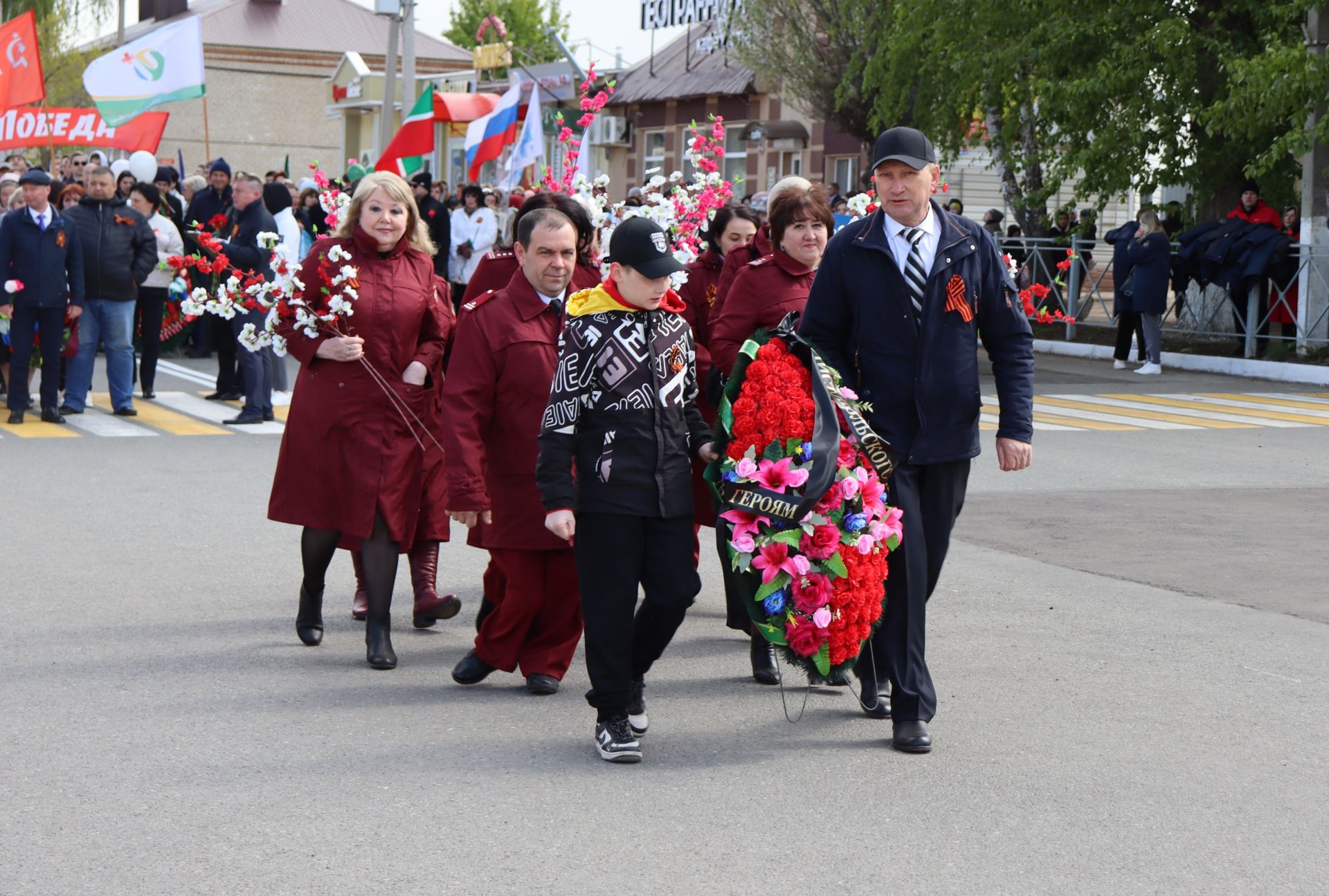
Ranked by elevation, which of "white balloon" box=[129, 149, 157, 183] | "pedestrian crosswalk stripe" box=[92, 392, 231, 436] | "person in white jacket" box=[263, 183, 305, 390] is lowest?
"pedestrian crosswalk stripe" box=[92, 392, 231, 436]

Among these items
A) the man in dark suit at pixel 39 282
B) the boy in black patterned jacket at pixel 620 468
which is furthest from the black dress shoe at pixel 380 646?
the man in dark suit at pixel 39 282

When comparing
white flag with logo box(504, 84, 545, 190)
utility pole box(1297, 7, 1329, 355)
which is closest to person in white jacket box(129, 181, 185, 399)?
white flag with logo box(504, 84, 545, 190)

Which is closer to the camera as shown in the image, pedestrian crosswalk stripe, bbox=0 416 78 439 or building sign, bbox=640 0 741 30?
pedestrian crosswalk stripe, bbox=0 416 78 439

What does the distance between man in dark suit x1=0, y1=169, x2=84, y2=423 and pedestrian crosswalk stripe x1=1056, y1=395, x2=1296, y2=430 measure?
10485mm

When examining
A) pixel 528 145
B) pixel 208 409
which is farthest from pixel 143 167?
pixel 208 409

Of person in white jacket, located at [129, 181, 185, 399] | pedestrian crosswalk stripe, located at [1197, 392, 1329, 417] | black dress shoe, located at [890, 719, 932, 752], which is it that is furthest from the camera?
pedestrian crosswalk stripe, located at [1197, 392, 1329, 417]

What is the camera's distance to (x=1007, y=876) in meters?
4.47

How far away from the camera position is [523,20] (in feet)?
270

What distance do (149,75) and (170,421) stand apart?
8567 mm

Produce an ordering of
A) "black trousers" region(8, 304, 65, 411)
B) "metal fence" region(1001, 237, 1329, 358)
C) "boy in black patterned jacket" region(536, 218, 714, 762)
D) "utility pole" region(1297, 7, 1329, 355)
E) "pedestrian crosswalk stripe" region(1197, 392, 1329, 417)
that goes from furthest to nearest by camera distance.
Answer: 1. "metal fence" region(1001, 237, 1329, 358)
2. "utility pole" region(1297, 7, 1329, 355)
3. "pedestrian crosswalk stripe" region(1197, 392, 1329, 417)
4. "black trousers" region(8, 304, 65, 411)
5. "boy in black patterned jacket" region(536, 218, 714, 762)

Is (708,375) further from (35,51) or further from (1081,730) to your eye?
(35,51)

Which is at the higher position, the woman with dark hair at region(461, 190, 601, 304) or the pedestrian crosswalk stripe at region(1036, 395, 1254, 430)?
the woman with dark hair at region(461, 190, 601, 304)

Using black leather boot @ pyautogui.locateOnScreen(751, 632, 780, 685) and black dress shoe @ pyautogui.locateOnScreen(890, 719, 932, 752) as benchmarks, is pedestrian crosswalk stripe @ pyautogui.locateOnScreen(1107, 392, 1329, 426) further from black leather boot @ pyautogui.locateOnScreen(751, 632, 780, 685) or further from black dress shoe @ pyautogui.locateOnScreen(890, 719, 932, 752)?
black dress shoe @ pyautogui.locateOnScreen(890, 719, 932, 752)

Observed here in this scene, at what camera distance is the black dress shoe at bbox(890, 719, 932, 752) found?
5.68 metres
